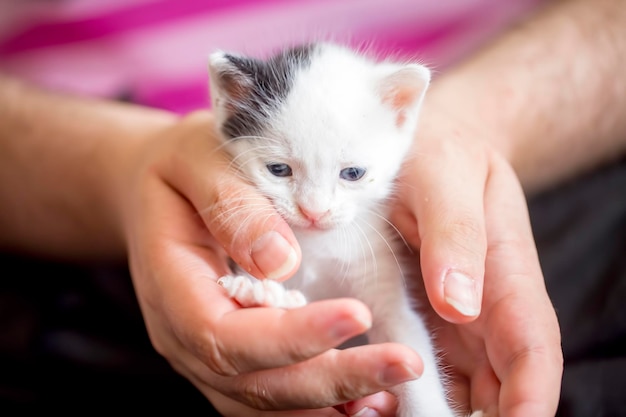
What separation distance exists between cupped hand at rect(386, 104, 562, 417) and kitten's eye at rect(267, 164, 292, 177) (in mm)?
286

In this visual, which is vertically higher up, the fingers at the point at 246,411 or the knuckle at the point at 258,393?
the knuckle at the point at 258,393

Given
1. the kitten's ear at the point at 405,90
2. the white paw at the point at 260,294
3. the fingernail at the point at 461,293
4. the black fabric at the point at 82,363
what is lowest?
the black fabric at the point at 82,363

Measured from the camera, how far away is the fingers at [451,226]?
114 centimetres

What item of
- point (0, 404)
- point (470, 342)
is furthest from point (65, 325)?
point (470, 342)

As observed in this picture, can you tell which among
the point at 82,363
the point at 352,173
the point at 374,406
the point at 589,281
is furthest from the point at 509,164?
the point at 82,363

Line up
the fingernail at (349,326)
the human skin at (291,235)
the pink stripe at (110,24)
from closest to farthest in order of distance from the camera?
1. the fingernail at (349,326)
2. the human skin at (291,235)
3. the pink stripe at (110,24)

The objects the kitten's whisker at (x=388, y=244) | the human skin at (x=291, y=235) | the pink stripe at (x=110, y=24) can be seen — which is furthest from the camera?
the pink stripe at (x=110, y=24)

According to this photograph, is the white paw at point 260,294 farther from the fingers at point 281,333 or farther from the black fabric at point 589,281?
the black fabric at point 589,281

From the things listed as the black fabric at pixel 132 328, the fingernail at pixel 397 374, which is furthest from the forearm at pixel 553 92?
the fingernail at pixel 397 374

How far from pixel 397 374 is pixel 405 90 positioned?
2.22 feet

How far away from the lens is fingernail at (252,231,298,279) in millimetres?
1188

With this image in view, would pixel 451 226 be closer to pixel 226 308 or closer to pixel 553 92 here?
pixel 226 308

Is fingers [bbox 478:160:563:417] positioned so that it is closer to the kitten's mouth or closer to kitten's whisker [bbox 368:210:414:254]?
kitten's whisker [bbox 368:210:414:254]

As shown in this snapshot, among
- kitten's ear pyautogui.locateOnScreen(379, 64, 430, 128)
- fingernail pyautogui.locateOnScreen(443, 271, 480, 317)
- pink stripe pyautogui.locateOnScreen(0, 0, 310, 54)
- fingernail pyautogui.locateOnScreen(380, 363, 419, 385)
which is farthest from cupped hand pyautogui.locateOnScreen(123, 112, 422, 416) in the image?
pink stripe pyautogui.locateOnScreen(0, 0, 310, 54)
